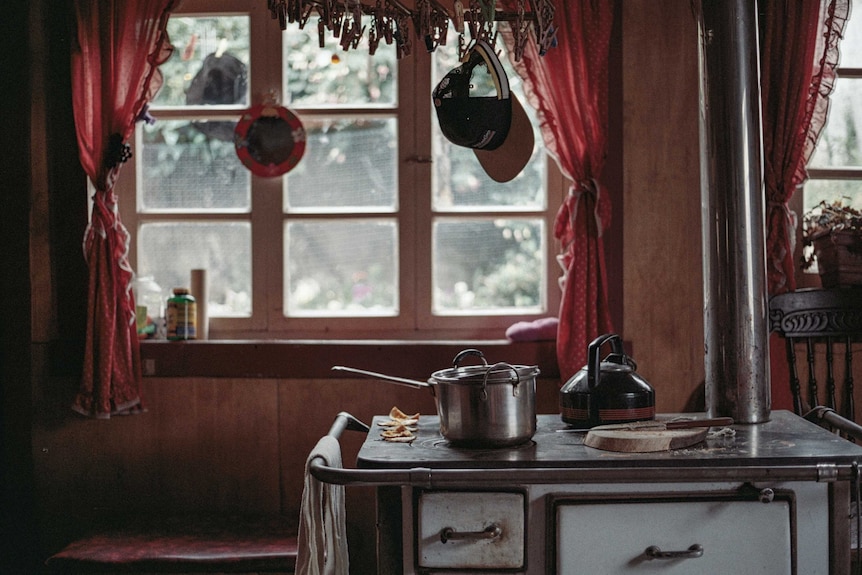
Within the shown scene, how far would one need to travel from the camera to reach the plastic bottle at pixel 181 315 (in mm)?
2680

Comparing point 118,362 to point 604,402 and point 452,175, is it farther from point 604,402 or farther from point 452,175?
point 604,402

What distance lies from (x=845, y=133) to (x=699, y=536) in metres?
1.90

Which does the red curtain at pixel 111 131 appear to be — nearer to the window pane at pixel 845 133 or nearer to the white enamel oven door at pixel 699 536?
the white enamel oven door at pixel 699 536

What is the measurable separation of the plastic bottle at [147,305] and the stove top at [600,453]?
1.29 meters

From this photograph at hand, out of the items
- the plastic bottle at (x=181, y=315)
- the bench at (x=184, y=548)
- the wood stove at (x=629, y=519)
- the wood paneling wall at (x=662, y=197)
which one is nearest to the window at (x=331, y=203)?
the plastic bottle at (x=181, y=315)

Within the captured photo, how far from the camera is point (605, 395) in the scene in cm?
180

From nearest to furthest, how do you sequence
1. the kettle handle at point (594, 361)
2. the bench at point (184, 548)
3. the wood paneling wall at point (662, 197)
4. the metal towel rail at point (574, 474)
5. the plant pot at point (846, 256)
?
1. the metal towel rail at point (574, 474)
2. the kettle handle at point (594, 361)
3. the bench at point (184, 548)
4. the plant pot at point (846, 256)
5. the wood paneling wall at point (662, 197)

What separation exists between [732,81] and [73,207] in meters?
2.17

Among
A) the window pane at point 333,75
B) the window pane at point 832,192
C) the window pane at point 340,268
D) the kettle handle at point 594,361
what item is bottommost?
the kettle handle at point 594,361

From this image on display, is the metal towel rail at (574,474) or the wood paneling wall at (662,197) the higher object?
the wood paneling wall at (662,197)

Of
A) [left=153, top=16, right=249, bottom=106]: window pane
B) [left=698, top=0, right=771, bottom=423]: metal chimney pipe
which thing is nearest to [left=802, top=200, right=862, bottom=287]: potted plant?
[left=698, top=0, right=771, bottom=423]: metal chimney pipe

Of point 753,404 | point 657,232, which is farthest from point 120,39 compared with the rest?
point 753,404

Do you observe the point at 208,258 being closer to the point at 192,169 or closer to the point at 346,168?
the point at 192,169

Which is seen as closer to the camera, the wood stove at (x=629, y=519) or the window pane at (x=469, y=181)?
the wood stove at (x=629, y=519)
